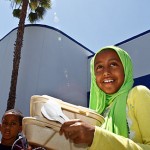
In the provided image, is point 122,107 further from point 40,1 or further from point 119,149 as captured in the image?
point 40,1

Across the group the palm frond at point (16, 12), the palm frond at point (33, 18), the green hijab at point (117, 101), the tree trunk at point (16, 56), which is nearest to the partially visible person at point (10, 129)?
the green hijab at point (117, 101)

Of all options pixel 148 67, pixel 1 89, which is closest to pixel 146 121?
pixel 148 67

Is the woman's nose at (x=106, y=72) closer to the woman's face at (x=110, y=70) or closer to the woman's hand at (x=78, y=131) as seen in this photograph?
the woman's face at (x=110, y=70)

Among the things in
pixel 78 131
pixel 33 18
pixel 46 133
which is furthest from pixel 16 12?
pixel 78 131

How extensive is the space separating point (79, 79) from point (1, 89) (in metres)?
3.25

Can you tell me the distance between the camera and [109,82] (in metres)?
1.56

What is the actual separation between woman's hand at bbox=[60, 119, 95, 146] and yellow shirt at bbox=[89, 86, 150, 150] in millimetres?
22

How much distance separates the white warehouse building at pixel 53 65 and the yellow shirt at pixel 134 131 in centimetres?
920

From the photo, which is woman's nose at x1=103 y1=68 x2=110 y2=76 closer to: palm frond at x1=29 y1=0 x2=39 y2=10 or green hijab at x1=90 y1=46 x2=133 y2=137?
green hijab at x1=90 y1=46 x2=133 y2=137

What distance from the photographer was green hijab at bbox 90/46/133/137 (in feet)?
4.42

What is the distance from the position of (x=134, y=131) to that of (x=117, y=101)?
0.63 feet

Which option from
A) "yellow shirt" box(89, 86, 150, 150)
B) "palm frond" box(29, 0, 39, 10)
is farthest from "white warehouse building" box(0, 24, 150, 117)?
"yellow shirt" box(89, 86, 150, 150)

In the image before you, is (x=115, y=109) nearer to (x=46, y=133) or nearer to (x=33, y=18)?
(x=46, y=133)

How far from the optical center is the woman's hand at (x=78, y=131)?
108 centimetres
